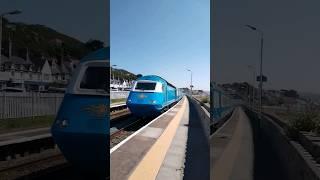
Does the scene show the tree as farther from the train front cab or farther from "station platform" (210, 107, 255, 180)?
the train front cab

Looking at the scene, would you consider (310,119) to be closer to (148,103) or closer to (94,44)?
(94,44)

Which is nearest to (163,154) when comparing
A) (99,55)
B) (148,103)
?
(99,55)

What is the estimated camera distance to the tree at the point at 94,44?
3.12 m

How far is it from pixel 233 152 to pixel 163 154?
5.43 feet

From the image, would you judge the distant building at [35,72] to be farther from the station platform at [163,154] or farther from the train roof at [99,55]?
the station platform at [163,154]

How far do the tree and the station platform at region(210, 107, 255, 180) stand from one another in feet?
3.83

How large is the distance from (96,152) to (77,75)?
0.71 meters

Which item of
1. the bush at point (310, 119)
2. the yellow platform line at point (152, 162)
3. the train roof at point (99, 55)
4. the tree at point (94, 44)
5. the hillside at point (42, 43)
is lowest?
the yellow platform line at point (152, 162)

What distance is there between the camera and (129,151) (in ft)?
11.3

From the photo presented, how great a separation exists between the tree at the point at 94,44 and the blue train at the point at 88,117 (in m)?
0.04

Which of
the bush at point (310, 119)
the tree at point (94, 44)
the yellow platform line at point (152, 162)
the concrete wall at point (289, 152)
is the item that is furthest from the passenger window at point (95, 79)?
the bush at point (310, 119)

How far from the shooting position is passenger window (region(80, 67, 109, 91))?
325 centimetres

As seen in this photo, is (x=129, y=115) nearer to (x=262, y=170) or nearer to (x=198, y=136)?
(x=198, y=136)

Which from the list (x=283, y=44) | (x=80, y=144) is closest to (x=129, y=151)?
(x=80, y=144)
